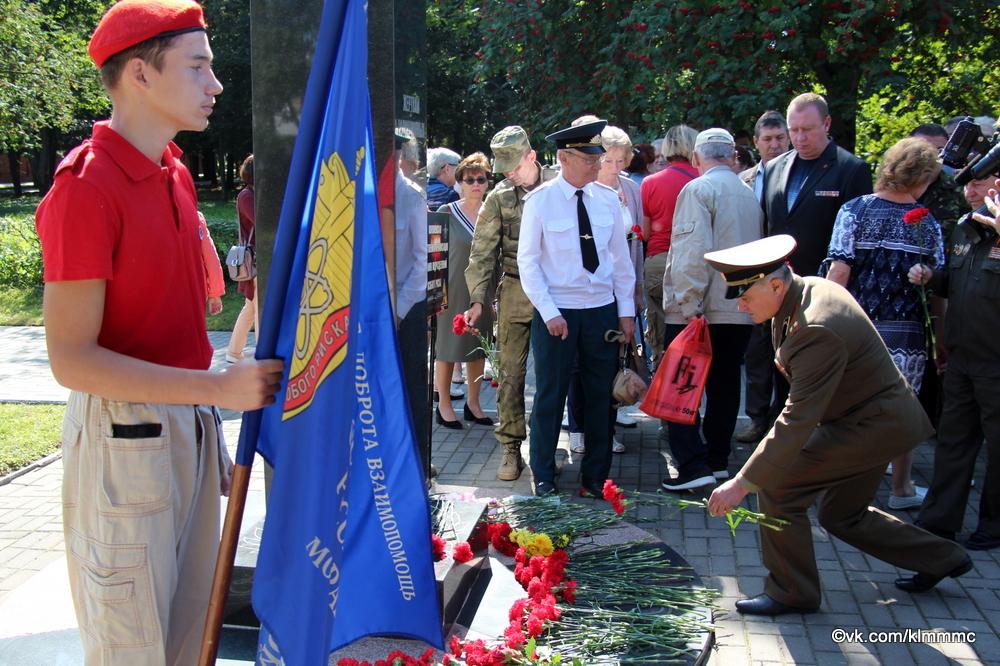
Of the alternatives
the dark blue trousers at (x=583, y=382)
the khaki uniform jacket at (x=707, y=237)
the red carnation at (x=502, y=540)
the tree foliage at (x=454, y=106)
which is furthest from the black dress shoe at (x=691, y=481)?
the tree foliage at (x=454, y=106)

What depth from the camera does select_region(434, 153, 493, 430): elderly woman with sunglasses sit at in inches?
285

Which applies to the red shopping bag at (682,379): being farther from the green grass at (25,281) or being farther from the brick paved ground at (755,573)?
the green grass at (25,281)

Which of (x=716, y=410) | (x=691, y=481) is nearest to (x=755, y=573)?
(x=691, y=481)

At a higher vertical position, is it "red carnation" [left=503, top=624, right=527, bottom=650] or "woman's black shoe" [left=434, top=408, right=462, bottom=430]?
"red carnation" [left=503, top=624, right=527, bottom=650]

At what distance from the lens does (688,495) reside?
5754mm

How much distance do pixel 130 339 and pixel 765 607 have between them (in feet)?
9.89

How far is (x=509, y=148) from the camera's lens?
6039 millimetres

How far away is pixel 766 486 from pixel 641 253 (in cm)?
312

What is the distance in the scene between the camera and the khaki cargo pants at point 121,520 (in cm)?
224

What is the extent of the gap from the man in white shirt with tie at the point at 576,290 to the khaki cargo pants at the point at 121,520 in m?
3.24

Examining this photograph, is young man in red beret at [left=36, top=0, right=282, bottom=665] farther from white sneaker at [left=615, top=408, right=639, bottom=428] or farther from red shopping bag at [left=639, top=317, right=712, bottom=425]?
white sneaker at [left=615, top=408, right=639, bottom=428]

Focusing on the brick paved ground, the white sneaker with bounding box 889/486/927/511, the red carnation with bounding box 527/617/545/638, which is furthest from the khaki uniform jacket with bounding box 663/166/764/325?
the red carnation with bounding box 527/617/545/638

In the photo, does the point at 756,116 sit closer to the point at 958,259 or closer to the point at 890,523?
the point at 958,259

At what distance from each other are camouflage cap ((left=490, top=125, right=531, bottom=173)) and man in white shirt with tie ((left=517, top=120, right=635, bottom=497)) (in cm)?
63
